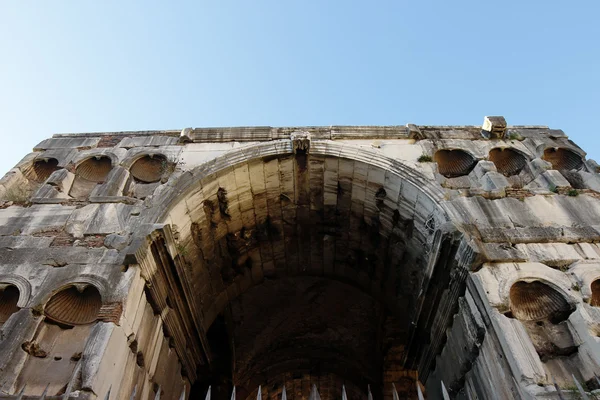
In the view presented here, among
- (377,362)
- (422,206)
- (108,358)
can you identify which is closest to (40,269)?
(108,358)

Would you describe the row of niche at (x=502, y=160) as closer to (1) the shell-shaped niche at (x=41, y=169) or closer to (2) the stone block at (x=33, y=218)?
(2) the stone block at (x=33, y=218)

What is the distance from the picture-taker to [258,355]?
46.1 ft

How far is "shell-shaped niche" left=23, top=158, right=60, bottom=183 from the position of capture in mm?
8734

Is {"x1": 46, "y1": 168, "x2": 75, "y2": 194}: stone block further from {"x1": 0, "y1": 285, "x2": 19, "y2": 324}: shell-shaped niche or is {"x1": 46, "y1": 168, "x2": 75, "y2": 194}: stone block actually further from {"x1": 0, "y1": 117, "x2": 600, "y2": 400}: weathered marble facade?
{"x1": 0, "y1": 285, "x2": 19, "y2": 324}: shell-shaped niche

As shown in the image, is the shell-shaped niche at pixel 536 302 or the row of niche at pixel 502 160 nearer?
the shell-shaped niche at pixel 536 302

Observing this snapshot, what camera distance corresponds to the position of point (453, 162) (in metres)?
8.87

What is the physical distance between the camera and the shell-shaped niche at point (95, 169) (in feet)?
28.3

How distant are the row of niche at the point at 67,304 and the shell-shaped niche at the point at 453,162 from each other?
6.16 metres

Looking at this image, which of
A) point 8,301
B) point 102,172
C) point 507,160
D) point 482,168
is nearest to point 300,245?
point 482,168

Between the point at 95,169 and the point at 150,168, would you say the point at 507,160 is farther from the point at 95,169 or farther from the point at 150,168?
the point at 95,169

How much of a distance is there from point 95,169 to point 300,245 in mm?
4269

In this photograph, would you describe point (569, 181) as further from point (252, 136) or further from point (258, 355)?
point (258, 355)

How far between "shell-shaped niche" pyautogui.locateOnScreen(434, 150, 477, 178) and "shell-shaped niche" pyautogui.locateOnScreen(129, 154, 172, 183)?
4953 millimetres

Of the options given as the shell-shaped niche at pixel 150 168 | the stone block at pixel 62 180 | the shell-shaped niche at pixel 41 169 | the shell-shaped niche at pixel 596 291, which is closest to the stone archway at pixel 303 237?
the shell-shaped niche at pixel 150 168
